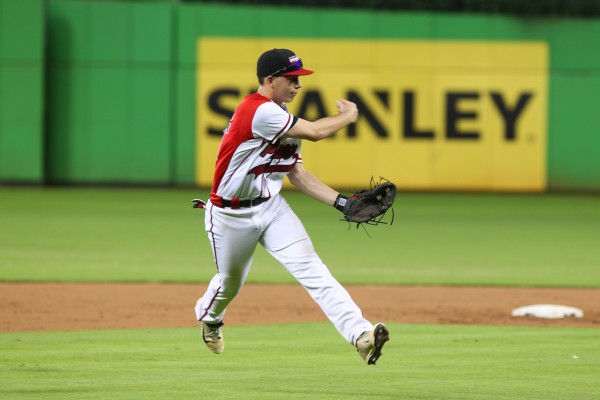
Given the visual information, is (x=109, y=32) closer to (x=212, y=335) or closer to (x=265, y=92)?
(x=212, y=335)

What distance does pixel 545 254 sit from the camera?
49.9 ft

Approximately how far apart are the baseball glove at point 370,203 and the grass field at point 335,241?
18.8 ft

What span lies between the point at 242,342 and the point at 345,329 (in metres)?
2.45

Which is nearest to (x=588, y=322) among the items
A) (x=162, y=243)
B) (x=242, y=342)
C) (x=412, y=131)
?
(x=242, y=342)

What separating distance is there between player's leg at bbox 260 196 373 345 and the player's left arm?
20 centimetres

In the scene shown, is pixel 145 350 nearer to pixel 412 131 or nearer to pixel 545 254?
pixel 545 254

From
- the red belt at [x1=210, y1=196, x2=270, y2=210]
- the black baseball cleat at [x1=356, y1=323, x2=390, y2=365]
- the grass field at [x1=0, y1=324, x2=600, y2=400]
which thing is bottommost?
the grass field at [x1=0, y1=324, x2=600, y2=400]

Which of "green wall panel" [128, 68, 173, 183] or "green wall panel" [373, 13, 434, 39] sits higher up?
"green wall panel" [373, 13, 434, 39]

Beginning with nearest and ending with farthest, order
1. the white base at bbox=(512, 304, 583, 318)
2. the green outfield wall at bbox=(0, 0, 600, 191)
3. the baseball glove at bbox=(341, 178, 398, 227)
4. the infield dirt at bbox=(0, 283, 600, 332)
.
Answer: the baseball glove at bbox=(341, 178, 398, 227) → the infield dirt at bbox=(0, 283, 600, 332) → the white base at bbox=(512, 304, 583, 318) → the green outfield wall at bbox=(0, 0, 600, 191)

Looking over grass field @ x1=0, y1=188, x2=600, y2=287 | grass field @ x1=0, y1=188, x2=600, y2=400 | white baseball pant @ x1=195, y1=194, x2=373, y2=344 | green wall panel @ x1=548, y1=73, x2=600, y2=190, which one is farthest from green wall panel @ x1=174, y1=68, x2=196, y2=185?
white baseball pant @ x1=195, y1=194, x2=373, y2=344

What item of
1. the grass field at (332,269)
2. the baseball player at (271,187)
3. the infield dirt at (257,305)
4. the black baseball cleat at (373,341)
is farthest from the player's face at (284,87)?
the infield dirt at (257,305)

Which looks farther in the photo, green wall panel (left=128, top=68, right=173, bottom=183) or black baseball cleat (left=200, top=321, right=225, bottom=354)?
green wall panel (left=128, top=68, right=173, bottom=183)

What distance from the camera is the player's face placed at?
22.1 ft

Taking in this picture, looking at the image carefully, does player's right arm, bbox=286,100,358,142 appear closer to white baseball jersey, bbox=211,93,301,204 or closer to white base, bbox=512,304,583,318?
white baseball jersey, bbox=211,93,301,204
